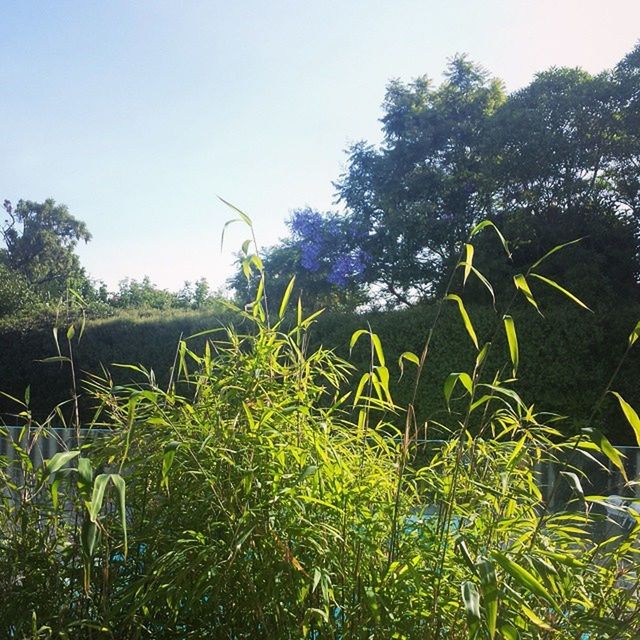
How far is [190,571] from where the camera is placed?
4.30 feet

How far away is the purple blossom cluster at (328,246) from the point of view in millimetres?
14648

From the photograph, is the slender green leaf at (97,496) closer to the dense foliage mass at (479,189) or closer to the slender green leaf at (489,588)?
the slender green leaf at (489,588)

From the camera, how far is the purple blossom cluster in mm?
14648

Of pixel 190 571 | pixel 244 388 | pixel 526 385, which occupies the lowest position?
pixel 526 385

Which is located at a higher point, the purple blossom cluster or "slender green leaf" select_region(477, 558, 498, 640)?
the purple blossom cluster

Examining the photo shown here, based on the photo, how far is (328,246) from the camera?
49.0 ft

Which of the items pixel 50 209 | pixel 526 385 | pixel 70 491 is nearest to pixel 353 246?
Result: pixel 526 385

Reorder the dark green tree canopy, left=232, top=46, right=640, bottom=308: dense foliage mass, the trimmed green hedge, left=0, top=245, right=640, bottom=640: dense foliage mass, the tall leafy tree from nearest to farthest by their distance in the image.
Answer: left=0, top=245, right=640, bottom=640: dense foliage mass, the trimmed green hedge, left=232, top=46, right=640, bottom=308: dense foliage mass, the tall leafy tree, the dark green tree canopy

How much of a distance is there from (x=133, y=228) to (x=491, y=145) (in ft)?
23.2

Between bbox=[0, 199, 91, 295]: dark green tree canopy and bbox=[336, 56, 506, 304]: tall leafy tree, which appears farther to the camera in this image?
bbox=[0, 199, 91, 295]: dark green tree canopy

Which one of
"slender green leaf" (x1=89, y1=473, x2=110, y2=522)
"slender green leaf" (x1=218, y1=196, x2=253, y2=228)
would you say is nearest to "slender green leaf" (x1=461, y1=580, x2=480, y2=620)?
"slender green leaf" (x1=89, y1=473, x2=110, y2=522)

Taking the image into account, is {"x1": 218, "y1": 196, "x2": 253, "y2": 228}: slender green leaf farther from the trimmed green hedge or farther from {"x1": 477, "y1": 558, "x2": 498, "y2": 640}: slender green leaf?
the trimmed green hedge

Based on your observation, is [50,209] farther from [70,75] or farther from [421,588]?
[421,588]

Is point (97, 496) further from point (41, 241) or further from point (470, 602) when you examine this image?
point (41, 241)
